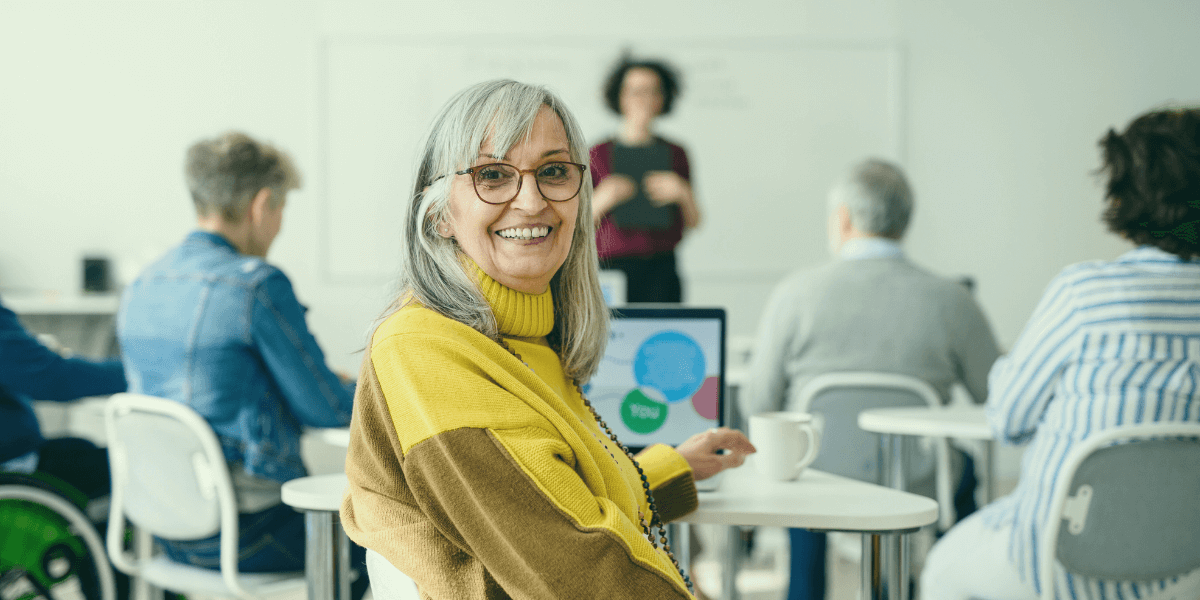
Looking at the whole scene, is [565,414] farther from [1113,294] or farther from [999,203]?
[999,203]

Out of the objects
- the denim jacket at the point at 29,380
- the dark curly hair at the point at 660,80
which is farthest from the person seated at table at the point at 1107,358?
the dark curly hair at the point at 660,80

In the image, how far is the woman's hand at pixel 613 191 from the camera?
324cm

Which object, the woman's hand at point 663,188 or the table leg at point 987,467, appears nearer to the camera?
the table leg at point 987,467

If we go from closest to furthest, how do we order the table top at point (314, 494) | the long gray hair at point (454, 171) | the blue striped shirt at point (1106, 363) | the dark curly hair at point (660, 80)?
the long gray hair at point (454, 171)
the table top at point (314, 494)
the blue striped shirt at point (1106, 363)
the dark curly hair at point (660, 80)

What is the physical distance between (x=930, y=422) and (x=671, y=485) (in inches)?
31.5

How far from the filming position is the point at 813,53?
4.24 metres

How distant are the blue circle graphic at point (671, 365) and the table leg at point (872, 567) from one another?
0.40m

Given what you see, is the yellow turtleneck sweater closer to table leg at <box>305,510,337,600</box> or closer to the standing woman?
table leg at <box>305,510,337,600</box>

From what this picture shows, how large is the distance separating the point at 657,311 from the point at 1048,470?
654mm

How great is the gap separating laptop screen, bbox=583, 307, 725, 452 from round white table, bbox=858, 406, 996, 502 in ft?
1.51

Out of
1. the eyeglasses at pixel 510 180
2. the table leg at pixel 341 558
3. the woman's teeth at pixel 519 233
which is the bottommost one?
the table leg at pixel 341 558

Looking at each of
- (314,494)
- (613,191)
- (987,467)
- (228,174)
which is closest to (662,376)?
(314,494)

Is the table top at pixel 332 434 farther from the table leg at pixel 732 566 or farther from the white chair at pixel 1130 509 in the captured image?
the white chair at pixel 1130 509

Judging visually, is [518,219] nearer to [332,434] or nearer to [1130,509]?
[332,434]
